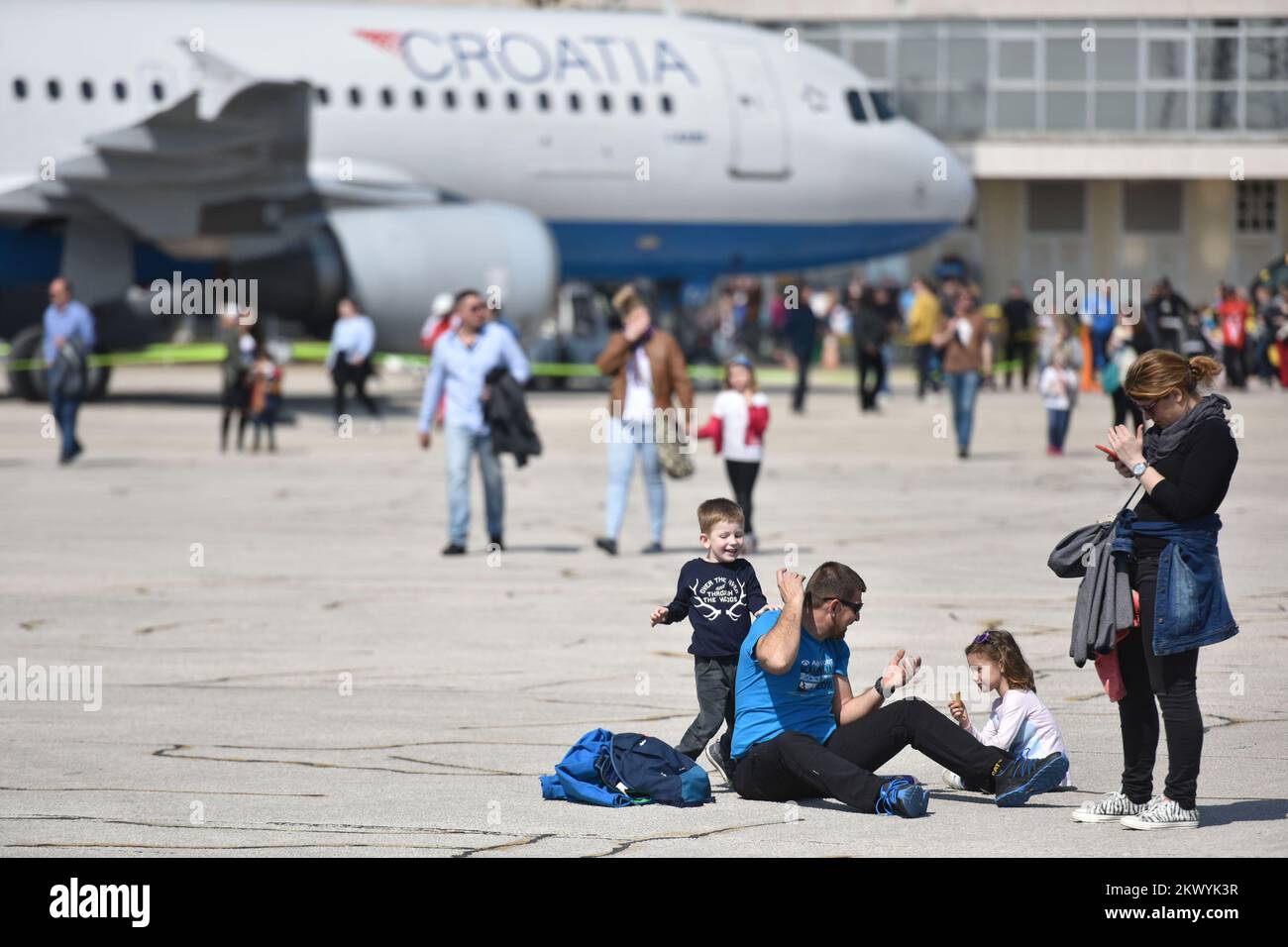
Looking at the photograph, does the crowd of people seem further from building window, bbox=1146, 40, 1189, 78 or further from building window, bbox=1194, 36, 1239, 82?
building window, bbox=1194, 36, 1239, 82

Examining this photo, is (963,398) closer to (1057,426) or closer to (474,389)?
(1057,426)

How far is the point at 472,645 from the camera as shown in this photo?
35.1ft

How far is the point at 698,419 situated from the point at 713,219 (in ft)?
18.1

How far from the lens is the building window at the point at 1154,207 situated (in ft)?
177

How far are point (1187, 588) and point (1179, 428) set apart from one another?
553 millimetres

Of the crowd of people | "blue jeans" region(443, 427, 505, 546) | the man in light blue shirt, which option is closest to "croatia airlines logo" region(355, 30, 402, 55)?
the man in light blue shirt

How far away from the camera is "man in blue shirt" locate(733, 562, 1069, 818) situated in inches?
282

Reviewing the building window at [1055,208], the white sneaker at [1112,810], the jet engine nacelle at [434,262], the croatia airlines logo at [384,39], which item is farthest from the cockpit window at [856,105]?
the white sneaker at [1112,810]

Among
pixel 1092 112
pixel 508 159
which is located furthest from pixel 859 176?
pixel 1092 112

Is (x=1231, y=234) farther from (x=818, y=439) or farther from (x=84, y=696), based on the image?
(x=84, y=696)

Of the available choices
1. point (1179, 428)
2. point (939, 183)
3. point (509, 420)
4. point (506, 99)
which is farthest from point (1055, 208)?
point (1179, 428)

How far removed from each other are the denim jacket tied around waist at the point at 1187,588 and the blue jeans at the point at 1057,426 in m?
15.0

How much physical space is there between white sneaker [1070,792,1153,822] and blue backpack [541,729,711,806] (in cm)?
132

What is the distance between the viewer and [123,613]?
38.4 ft
